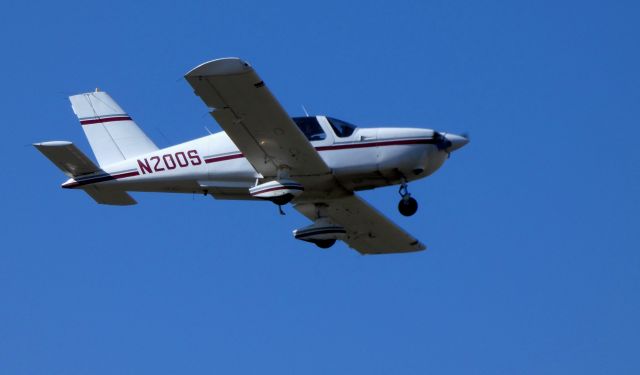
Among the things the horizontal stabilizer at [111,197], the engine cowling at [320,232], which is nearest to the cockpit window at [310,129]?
the engine cowling at [320,232]

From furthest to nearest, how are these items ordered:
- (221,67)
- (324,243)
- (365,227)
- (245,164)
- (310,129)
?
(365,227)
(324,243)
(245,164)
(310,129)
(221,67)

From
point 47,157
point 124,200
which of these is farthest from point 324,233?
point 47,157

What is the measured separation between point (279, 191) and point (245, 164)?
3.13ft

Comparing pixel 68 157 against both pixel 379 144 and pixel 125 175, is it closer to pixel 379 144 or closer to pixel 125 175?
pixel 125 175

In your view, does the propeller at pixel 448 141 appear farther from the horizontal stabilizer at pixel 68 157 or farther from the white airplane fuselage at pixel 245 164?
the horizontal stabilizer at pixel 68 157

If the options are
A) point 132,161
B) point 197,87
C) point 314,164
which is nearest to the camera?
point 197,87

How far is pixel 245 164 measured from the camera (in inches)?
832

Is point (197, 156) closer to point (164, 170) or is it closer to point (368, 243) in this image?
point (164, 170)

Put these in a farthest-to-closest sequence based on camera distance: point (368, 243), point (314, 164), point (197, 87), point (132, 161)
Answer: point (368, 243) → point (132, 161) → point (314, 164) → point (197, 87)

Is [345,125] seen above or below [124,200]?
above

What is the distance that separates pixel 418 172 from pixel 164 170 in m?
4.49

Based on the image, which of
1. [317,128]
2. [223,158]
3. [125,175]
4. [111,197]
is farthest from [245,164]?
[111,197]

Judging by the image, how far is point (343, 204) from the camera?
22266mm

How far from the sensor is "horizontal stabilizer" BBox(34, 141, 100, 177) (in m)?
21.1
